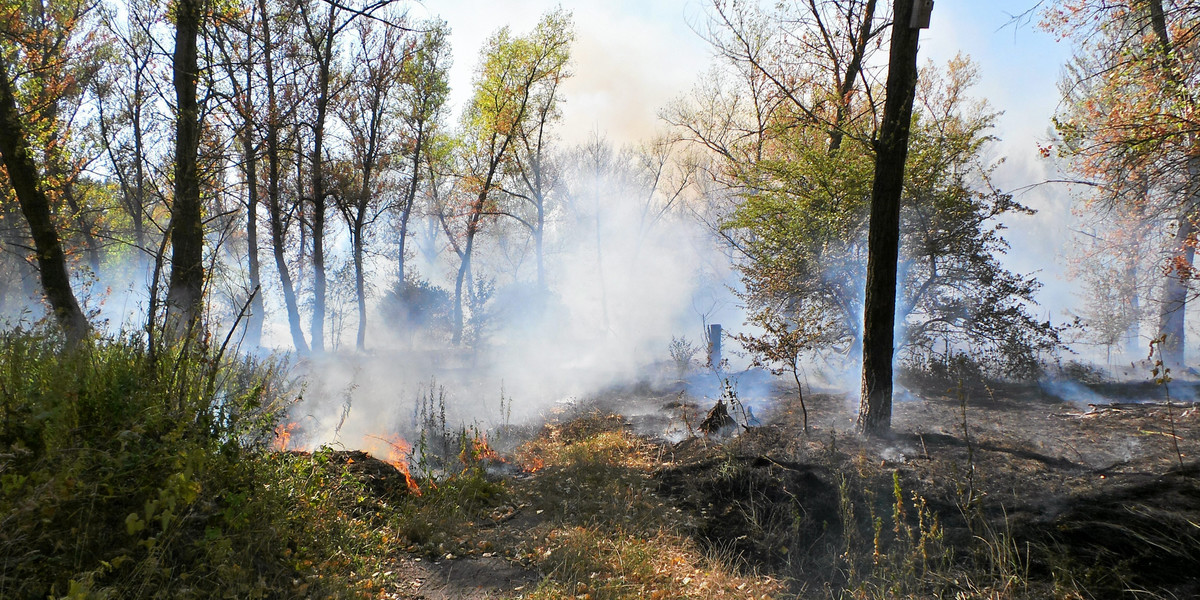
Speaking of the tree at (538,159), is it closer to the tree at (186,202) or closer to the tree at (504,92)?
the tree at (504,92)

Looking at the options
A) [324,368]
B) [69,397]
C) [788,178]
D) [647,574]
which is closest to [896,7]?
[788,178]

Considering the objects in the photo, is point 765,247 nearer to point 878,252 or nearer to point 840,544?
point 878,252

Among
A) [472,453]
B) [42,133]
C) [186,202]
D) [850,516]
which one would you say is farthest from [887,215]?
[42,133]

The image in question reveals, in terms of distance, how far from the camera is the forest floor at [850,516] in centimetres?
382

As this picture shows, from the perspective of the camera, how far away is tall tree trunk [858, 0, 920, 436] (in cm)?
700

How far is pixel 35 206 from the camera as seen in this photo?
23.0ft

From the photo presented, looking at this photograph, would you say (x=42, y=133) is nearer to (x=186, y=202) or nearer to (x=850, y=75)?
(x=186, y=202)

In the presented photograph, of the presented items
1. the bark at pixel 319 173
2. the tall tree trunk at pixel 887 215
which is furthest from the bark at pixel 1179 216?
the bark at pixel 319 173

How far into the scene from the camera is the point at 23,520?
3.12 meters

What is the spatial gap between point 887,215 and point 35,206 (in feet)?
32.8

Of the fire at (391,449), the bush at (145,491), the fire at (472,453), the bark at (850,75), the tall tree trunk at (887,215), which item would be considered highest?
the bark at (850,75)

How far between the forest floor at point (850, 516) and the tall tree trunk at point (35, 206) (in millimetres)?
5235

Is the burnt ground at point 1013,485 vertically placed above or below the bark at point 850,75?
below

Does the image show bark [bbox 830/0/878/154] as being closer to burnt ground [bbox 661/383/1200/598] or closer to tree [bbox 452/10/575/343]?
burnt ground [bbox 661/383/1200/598]
